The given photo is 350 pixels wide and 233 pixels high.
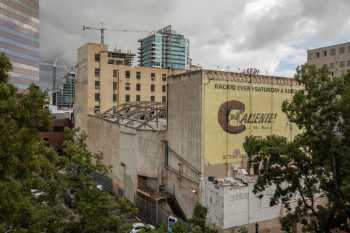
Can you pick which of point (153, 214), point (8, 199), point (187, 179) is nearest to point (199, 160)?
point (187, 179)

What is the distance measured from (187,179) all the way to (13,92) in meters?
21.3

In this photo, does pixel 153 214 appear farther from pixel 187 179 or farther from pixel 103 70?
pixel 103 70

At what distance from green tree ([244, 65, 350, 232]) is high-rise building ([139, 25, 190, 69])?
143m

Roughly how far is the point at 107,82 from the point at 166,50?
100600mm

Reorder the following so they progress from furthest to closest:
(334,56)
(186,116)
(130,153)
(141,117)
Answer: (334,56), (141,117), (130,153), (186,116)

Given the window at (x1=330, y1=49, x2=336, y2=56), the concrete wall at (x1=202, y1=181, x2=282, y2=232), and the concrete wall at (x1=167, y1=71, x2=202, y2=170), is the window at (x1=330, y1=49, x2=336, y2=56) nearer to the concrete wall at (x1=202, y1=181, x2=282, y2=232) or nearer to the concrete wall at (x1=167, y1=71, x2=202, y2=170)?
the concrete wall at (x1=167, y1=71, x2=202, y2=170)

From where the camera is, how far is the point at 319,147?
13.1 meters

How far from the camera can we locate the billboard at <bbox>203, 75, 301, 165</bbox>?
26.9 metres

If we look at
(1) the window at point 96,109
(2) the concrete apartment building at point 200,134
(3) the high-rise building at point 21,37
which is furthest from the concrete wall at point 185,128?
(3) the high-rise building at point 21,37

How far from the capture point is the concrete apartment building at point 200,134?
2673 centimetres

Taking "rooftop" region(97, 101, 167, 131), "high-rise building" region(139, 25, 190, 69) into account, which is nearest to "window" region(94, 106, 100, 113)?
"rooftop" region(97, 101, 167, 131)

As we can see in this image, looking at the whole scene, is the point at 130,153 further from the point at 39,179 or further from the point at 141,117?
the point at 39,179

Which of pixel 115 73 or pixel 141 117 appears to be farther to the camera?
pixel 115 73

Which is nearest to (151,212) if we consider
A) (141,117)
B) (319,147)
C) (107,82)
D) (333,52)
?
(141,117)
